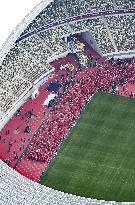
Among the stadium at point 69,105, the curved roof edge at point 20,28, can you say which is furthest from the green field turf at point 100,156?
the curved roof edge at point 20,28

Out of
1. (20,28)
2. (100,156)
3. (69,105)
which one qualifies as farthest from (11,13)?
(100,156)

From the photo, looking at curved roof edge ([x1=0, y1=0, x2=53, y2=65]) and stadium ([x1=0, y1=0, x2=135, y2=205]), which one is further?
curved roof edge ([x1=0, y1=0, x2=53, y2=65])

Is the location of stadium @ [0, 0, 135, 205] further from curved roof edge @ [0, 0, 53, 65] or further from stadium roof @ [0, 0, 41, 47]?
stadium roof @ [0, 0, 41, 47]

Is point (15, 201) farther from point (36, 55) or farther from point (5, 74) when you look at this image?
point (36, 55)

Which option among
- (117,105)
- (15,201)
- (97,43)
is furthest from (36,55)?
(15,201)

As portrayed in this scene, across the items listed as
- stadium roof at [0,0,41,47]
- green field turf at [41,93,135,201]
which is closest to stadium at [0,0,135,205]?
green field turf at [41,93,135,201]

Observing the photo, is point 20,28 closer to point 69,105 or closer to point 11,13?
point 11,13
